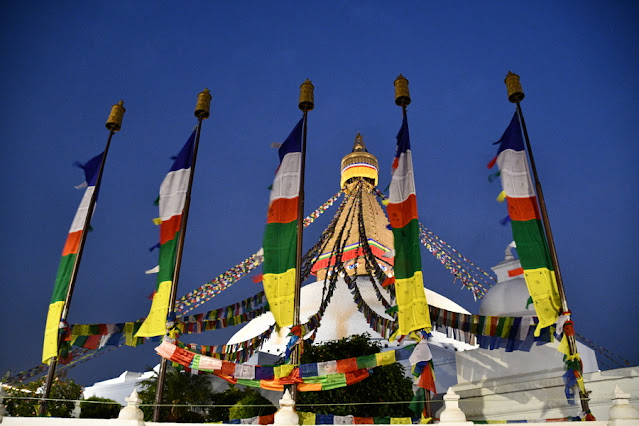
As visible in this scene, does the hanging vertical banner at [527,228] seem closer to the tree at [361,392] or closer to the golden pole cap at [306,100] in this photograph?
the golden pole cap at [306,100]

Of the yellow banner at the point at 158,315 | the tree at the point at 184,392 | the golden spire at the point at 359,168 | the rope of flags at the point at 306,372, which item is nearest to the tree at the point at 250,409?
the tree at the point at 184,392

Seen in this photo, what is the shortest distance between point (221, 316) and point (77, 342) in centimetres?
376

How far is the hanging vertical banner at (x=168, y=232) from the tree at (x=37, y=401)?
12.0 feet

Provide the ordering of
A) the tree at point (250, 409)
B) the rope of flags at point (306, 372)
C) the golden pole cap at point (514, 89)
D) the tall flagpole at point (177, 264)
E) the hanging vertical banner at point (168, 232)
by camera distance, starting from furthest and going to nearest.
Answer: the tree at point (250, 409)
the golden pole cap at point (514, 89)
the hanging vertical banner at point (168, 232)
the tall flagpole at point (177, 264)
the rope of flags at point (306, 372)

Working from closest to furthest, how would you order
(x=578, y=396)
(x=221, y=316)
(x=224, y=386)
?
(x=578, y=396), (x=221, y=316), (x=224, y=386)

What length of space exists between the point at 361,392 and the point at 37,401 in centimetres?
1021

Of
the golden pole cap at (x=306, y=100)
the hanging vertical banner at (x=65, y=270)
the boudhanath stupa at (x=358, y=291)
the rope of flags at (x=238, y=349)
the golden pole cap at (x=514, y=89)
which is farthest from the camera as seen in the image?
the boudhanath stupa at (x=358, y=291)

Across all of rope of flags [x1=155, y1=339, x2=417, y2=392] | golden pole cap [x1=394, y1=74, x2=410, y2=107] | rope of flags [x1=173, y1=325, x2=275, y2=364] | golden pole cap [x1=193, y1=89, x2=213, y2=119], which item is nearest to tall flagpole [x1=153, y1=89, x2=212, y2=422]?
golden pole cap [x1=193, y1=89, x2=213, y2=119]

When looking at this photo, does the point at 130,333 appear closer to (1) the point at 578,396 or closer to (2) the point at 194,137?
(2) the point at 194,137

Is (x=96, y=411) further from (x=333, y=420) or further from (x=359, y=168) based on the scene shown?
(x=359, y=168)

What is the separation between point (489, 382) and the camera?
42.7ft

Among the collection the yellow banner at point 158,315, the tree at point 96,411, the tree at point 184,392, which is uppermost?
the yellow banner at point 158,315

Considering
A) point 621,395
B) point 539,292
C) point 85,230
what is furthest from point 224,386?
point 621,395

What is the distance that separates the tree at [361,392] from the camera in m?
13.6
